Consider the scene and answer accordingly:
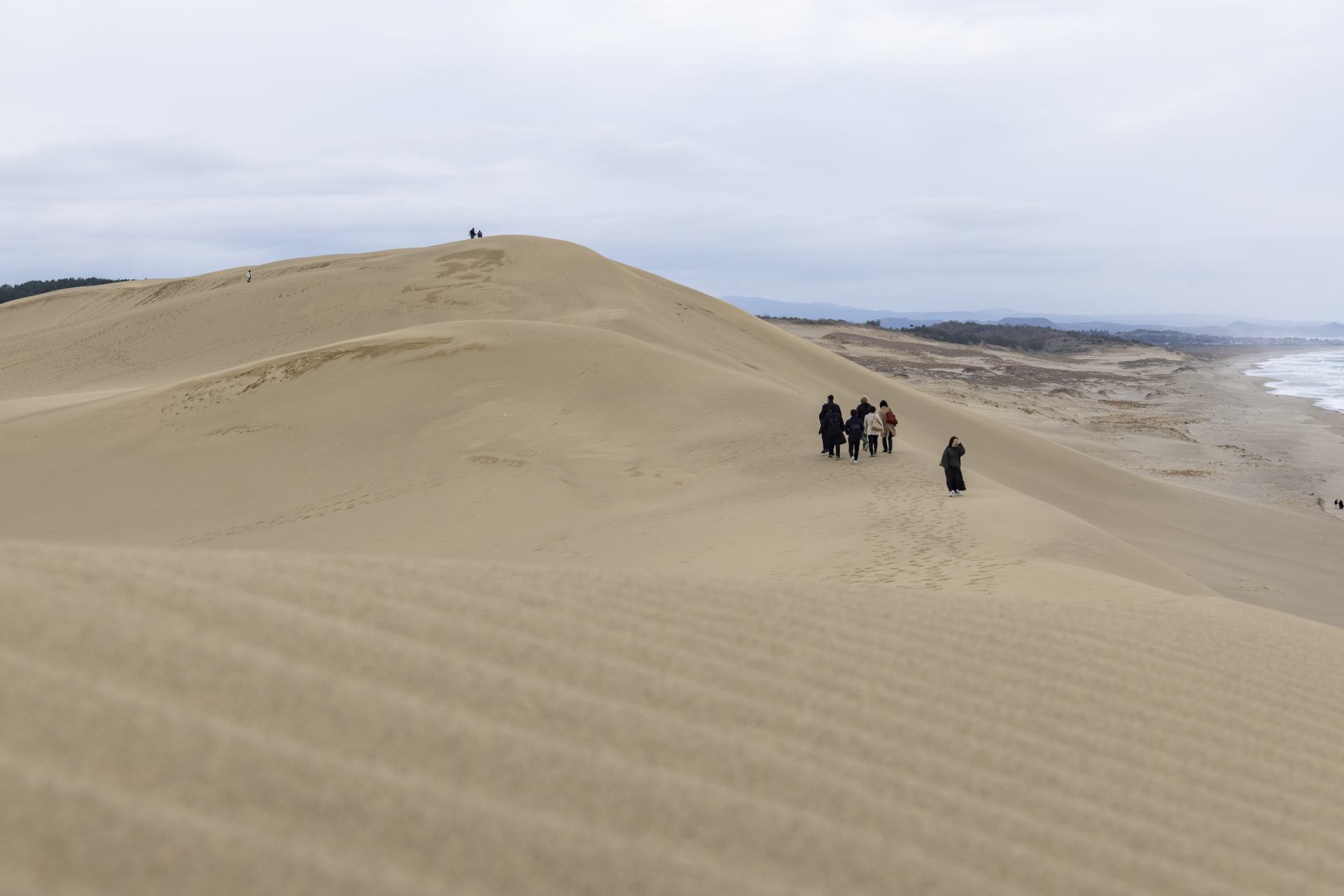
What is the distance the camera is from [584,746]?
10.0 feet

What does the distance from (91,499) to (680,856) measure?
630 inches

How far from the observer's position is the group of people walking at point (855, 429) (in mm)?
14000

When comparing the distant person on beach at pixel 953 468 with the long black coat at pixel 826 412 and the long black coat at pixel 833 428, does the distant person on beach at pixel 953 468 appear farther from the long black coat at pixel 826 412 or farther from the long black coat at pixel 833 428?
the long black coat at pixel 826 412

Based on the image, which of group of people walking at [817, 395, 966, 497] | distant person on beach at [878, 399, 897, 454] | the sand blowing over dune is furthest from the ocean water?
the sand blowing over dune

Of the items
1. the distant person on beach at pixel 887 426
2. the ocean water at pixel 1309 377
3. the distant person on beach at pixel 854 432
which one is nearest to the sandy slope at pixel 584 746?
the distant person on beach at pixel 854 432

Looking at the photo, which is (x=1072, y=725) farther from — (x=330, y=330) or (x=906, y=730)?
(x=330, y=330)

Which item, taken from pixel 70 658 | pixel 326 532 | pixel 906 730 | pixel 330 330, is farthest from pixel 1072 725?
pixel 330 330

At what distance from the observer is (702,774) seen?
10.0 feet

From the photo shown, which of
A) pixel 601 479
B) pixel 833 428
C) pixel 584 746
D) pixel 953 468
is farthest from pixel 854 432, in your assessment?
pixel 584 746

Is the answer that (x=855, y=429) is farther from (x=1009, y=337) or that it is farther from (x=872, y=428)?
(x=1009, y=337)

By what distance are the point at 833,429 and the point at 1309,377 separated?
6859cm

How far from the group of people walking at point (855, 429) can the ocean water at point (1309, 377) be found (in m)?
37.1

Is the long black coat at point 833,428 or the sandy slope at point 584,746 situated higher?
the long black coat at point 833,428

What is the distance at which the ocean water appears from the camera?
5097cm
